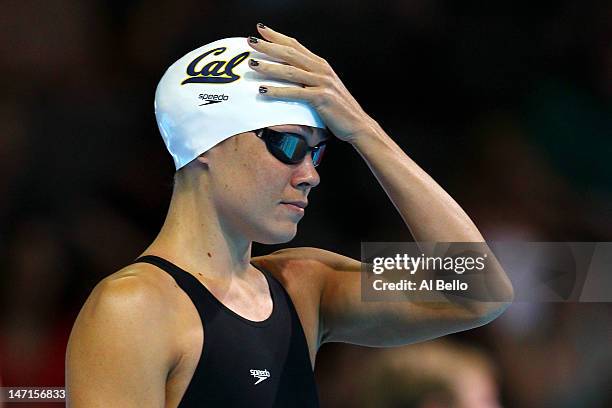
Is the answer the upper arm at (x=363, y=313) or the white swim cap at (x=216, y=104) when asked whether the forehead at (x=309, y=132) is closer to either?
the white swim cap at (x=216, y=104)

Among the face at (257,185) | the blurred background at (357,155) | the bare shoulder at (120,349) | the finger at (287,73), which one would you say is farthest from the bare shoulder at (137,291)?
the blurred background at (357,155)

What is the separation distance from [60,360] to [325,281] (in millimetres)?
1770

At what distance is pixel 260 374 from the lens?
2996 millimetres

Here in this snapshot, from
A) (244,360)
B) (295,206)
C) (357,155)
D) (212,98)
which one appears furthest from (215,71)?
(357,155)

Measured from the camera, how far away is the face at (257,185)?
2.98 meters

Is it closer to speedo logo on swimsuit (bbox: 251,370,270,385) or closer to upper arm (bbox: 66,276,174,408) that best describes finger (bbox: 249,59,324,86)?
upper arm (bbox: 66,276,174,408)

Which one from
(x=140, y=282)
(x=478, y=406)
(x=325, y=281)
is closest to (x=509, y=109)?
(x=478, y=406)

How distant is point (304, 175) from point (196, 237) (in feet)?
1.19

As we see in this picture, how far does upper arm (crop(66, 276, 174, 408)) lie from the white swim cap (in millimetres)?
544

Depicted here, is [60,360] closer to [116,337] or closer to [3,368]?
[3,368]

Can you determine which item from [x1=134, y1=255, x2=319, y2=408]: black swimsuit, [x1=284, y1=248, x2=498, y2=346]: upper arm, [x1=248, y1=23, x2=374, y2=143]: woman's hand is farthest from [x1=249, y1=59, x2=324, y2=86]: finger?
[x1=284, y1=248, x2=498, y2=346]: upper arm

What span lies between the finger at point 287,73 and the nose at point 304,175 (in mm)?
218

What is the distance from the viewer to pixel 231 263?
10.2ft

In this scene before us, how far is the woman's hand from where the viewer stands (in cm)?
298
